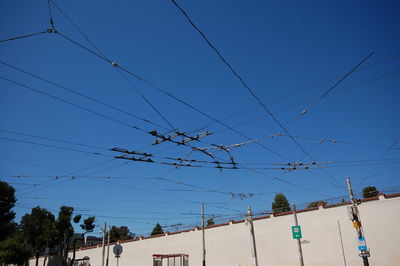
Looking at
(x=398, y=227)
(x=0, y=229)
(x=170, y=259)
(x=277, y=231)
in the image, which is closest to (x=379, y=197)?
(x=398, y=227)

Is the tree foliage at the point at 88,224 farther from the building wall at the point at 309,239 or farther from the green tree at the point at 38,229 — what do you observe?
the building wall at the point at 309,239

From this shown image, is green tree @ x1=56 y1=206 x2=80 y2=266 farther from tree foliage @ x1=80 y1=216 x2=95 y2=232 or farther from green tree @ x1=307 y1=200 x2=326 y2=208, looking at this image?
green tree @ x1=307 y1=200 x2=326 y2=208

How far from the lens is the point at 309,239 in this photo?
24.6 meters

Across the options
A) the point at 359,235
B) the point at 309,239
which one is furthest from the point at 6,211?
the point at 359,235

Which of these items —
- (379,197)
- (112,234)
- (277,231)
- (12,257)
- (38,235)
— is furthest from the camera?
(112,234)

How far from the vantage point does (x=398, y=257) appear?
1984 centimetres

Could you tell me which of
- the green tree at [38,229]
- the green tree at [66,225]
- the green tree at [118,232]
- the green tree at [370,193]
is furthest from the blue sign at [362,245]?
the green tree at [118,232]

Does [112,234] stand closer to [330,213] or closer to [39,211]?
[39,211]

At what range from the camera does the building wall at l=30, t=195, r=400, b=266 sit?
2089cm

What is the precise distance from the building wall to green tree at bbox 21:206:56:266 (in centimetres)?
2347

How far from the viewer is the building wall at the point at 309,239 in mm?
20891

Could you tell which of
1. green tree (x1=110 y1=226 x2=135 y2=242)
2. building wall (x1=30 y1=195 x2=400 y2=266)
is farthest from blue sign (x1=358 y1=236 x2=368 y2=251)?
green tree (x1=110 y1=226 x2=135 y2=242)

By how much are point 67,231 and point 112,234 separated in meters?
30.4

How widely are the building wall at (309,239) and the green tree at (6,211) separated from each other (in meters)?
31.8
